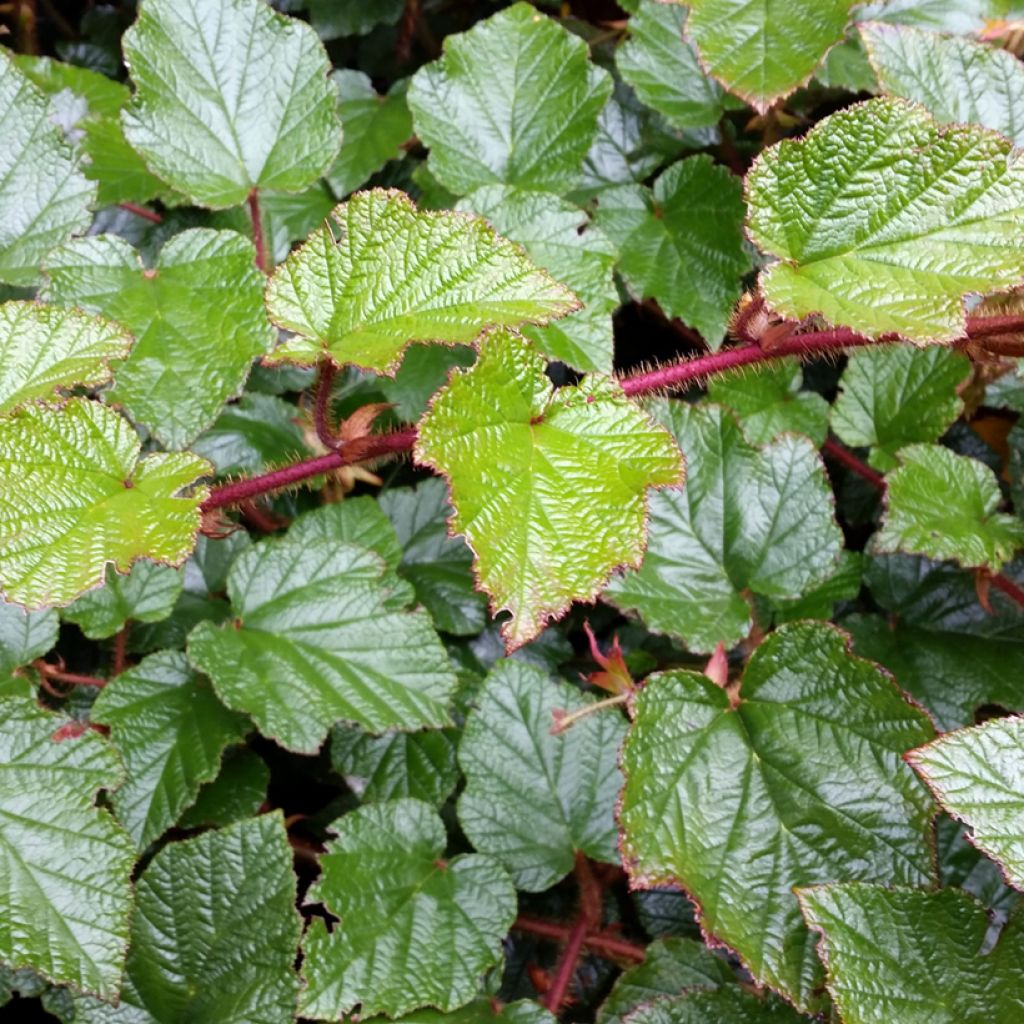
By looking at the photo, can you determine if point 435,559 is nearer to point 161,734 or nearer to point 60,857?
point 161,734

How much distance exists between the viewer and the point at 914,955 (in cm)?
94

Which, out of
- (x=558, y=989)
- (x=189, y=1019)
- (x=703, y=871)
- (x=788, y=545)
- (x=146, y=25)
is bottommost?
(x=558, y=989)

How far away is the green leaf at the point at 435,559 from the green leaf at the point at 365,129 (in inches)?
20.9

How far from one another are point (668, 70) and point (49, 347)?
3.42ft

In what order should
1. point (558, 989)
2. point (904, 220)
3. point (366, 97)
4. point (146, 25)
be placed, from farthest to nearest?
point (366, 97), point (146, 25), point (558, 989), point (904, 220)

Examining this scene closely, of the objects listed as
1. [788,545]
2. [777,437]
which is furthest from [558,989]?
[777,437]

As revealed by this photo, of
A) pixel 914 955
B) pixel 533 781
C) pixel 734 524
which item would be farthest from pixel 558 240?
pixel 914 955

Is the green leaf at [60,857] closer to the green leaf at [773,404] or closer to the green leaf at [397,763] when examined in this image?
the green leaf at [397,763]

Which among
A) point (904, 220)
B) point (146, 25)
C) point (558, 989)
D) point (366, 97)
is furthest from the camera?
point (366, 97)

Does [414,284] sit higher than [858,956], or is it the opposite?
[414,284]

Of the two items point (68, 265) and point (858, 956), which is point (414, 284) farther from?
point (858, 956)

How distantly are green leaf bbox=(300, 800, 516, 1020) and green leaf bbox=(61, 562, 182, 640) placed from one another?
362 mm

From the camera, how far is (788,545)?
124cm

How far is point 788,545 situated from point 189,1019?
0.90 metres
